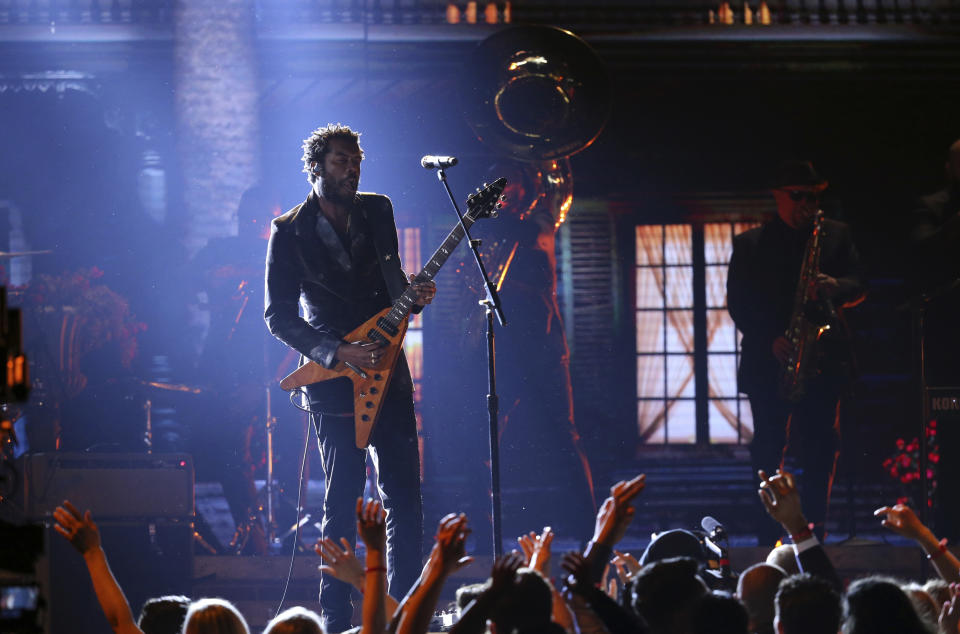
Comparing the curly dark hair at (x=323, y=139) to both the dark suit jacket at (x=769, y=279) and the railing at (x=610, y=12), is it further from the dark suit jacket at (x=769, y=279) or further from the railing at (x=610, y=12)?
the railing at (x=610, y=12)

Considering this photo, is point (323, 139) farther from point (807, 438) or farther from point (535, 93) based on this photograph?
point (807, 438)

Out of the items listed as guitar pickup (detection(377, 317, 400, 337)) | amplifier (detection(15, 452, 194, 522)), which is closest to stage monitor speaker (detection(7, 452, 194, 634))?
amplifier (detection(15, 452, 194, 522))

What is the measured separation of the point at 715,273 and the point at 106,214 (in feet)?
15.1

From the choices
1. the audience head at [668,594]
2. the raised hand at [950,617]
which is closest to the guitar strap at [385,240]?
the audience head at [668,594]

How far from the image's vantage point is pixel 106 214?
838 centimetres

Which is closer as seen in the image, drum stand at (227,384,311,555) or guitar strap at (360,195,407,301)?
guitar strap at (360,195,407,301)

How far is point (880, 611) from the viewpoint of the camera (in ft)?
8.88

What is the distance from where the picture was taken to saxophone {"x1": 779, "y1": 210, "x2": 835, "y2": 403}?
6.70m

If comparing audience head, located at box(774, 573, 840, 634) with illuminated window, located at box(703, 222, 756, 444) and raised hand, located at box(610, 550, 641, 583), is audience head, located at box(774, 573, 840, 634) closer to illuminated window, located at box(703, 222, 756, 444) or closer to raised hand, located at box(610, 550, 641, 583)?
raised hand, located at box(610, 550, 641, 583)

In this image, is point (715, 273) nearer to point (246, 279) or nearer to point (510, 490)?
point (510, 490)

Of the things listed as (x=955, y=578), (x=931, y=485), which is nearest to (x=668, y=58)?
(x=931, y=485)

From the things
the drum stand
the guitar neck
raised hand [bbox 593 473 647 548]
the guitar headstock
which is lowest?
the drum stand

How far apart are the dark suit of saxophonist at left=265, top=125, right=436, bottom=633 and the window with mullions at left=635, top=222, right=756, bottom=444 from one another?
4.47 m

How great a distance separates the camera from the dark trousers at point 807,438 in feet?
21.7
